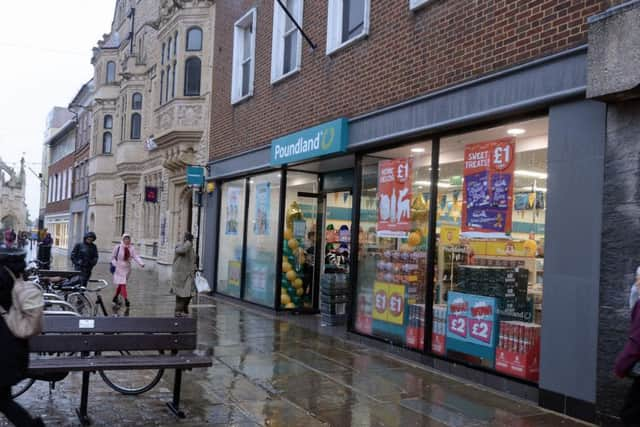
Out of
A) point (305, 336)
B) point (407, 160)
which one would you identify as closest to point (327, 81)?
point (407, 160)

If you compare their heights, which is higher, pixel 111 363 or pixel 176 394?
pixel 111 363

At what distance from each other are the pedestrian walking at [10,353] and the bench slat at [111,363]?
749 millimetres

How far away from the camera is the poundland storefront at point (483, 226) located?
19.2 feet

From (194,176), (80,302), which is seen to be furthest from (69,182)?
(80,302)

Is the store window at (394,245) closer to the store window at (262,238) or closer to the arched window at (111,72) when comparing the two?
the store window at (262,238)

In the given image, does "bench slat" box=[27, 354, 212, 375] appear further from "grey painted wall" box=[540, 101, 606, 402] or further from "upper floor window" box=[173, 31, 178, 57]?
"upper floor window" box=[173, 31, 178, 57]

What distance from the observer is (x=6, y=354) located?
12.9ft

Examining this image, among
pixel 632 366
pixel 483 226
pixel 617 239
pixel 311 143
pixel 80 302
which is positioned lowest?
pixel 80 302

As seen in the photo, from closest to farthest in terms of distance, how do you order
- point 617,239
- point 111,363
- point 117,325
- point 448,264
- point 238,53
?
point 111,363
point 617,239
point 117,325
point 448,264
point 238,53

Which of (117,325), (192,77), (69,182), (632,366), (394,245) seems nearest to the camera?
(632,366)

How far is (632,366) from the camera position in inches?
165

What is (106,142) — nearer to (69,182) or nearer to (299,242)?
(69,182)

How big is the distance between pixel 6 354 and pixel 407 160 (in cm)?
611

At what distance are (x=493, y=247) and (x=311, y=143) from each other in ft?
14.6
